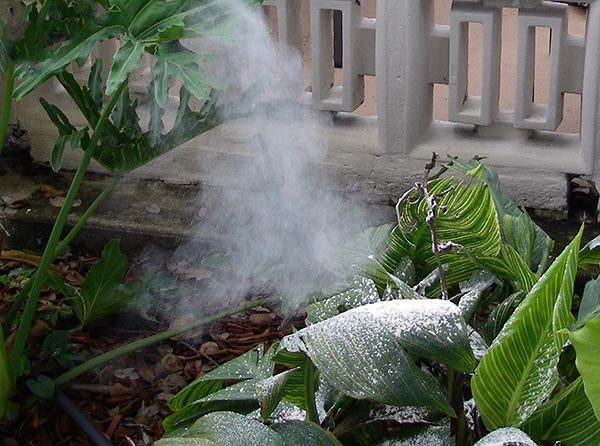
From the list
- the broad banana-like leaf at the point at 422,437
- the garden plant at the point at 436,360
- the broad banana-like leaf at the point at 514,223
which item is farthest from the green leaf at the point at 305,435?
the broad banana-like leaf at the point at 514,223

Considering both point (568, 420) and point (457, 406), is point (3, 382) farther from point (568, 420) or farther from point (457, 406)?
point (568, 420)

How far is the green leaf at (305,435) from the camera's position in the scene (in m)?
1.41

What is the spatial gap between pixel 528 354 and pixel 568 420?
0.13 meters

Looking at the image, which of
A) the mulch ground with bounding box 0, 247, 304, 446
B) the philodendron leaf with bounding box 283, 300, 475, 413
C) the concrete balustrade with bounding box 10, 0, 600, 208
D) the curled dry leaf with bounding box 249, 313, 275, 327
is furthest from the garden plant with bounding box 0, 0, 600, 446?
the concrete balustrade with bounding box 10, 0, 600, 208

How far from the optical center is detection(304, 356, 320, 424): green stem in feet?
4.86

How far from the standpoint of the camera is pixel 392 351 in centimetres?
138

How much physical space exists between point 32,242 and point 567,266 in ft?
6.46

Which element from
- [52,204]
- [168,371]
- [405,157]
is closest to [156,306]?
[168,371]

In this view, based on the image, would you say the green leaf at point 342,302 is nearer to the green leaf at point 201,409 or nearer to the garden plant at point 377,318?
the garden plant at point 377,318

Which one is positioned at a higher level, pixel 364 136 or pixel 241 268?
pixel 364 136

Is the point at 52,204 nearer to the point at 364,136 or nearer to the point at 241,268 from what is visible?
the point at 241,268

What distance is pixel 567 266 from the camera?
50.9 inches

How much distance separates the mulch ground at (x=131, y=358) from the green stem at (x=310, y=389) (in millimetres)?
685

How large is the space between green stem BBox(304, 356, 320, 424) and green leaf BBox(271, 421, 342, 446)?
70 mm
